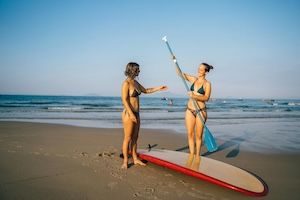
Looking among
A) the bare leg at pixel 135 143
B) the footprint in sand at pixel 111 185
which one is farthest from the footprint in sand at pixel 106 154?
the footprint in sand at pixel 111 185

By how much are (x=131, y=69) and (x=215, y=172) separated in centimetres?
218

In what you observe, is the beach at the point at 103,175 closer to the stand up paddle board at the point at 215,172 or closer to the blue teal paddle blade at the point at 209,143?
the stand up paddle board at the point at 215,172

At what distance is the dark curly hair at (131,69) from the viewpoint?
14.7 feet

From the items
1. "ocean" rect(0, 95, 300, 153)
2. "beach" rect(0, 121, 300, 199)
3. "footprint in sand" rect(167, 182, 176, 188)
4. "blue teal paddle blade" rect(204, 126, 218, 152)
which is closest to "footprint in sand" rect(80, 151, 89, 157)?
"beach" rect(0, 121, 300, 199)

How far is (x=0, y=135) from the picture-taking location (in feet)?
24.3

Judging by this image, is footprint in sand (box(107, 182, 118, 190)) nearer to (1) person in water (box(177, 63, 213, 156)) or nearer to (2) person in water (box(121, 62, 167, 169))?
(2) person in water (box(121, 62, 167, 169))

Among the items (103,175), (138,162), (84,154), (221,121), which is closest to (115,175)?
(103,175)

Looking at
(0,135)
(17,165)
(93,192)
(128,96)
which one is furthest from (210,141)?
(0,135)

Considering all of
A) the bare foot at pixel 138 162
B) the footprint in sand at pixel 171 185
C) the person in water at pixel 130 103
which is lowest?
the footprint in sand at pixel 171 185

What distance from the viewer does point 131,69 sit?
450cm

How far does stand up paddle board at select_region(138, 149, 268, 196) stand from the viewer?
11.6ft

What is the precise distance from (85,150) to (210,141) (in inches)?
112

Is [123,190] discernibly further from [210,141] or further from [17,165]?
[210,141]

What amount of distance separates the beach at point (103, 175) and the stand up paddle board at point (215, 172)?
18 cm
